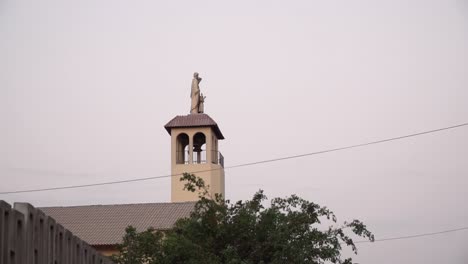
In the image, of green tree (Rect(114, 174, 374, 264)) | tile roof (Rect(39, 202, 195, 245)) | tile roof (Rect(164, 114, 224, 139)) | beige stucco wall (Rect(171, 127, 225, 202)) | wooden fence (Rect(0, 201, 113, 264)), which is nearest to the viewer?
wooden fence (Rect(0, 201, 113, 264))

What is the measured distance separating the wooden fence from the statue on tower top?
97.2 ft

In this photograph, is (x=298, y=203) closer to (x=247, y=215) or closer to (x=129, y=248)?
(x=247, y=215)

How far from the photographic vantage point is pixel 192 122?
4491cm

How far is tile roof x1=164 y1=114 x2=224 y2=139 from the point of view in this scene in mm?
44603

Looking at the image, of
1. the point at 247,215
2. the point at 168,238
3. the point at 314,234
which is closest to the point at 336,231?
the point at 314,234

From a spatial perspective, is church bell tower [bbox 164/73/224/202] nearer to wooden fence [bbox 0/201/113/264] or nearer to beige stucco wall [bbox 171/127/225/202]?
beige stucco wall [bbox 171/127/225/202]

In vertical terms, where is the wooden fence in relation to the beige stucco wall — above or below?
below

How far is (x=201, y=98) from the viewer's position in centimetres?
4653

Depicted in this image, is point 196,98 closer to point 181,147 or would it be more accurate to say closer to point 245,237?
point 181,147

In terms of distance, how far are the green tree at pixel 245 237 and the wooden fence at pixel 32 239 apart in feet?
23.5

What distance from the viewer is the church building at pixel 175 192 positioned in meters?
42.2

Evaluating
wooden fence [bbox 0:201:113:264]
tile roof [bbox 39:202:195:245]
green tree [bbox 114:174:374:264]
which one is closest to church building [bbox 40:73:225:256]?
tile roof [bbox 39:202:195:245]

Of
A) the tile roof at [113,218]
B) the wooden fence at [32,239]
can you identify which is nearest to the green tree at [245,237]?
the wooden fence at [32,239]

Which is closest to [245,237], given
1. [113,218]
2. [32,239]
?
[32,239]
